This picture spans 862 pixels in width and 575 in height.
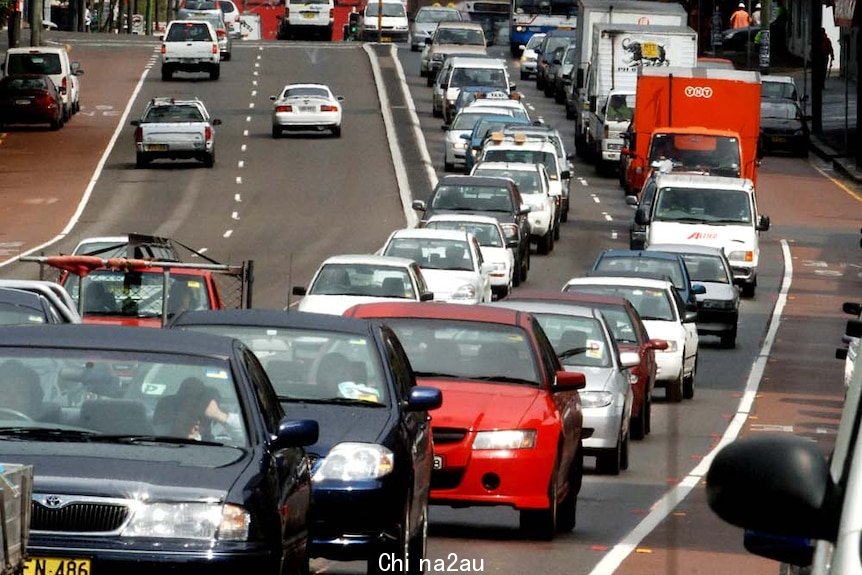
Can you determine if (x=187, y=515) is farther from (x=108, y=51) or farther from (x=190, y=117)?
(x=108, y=51)

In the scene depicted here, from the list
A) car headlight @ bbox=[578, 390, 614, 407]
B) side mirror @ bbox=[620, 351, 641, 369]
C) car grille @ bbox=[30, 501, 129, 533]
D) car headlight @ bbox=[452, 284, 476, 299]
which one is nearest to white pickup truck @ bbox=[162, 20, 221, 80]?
car headlight @ bbox=[452, 284, 476, 299]

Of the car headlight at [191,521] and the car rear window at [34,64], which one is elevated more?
the car headlight at [191,521]

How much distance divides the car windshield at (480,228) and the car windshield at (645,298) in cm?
779

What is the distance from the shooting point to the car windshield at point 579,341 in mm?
19734

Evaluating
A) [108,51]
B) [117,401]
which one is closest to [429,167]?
[108,51]

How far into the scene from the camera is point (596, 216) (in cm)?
4969

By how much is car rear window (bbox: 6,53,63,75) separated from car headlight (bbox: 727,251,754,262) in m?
28.3

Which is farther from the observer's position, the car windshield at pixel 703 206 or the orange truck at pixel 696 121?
the orange truck at pixel 696 121

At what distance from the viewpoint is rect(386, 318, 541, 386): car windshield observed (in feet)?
48.6

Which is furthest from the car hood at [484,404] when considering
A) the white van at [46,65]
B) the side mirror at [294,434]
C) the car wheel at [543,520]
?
the white van at [46,65]

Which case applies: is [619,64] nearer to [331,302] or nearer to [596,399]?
[331,302]

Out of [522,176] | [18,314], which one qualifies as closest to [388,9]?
[522,176]

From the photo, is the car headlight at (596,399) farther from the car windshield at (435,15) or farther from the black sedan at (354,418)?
the car windshield at (435,15)

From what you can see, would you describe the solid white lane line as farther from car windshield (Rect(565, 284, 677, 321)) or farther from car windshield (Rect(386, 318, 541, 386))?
car windshield (Rect(565, 284, 677, 321))
